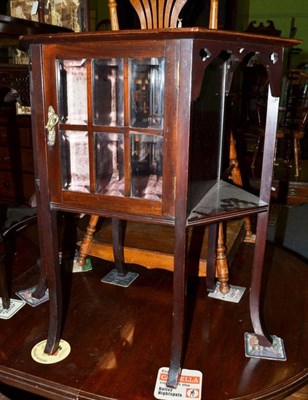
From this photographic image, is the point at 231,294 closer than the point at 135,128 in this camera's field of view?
No

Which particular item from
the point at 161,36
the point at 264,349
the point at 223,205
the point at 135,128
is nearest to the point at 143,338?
the point at 264,349

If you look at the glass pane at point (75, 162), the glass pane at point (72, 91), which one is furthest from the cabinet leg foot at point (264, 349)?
the glass pane at point (72, 91)

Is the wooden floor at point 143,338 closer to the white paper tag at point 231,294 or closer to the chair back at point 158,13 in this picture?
the white paper tag at point 231,294

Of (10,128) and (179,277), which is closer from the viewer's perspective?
(179,277)

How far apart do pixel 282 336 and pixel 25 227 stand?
1.28 metres

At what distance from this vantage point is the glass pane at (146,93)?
2.84 ft

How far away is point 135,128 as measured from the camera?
88 centimetres

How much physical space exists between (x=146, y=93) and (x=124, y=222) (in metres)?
0.96

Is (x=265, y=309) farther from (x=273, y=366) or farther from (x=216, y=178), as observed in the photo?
(x=216, y=178)

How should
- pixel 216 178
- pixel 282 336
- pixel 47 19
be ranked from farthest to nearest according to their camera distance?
pixel 47 19 → pixel 216 178 → pixel 282 336

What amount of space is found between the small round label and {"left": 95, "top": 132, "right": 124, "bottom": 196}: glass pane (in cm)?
47

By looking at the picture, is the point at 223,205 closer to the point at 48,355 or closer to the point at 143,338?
the point at 143,338

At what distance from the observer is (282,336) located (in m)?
1.19

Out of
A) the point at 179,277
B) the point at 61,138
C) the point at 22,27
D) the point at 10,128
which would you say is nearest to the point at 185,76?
the point at 61,138
